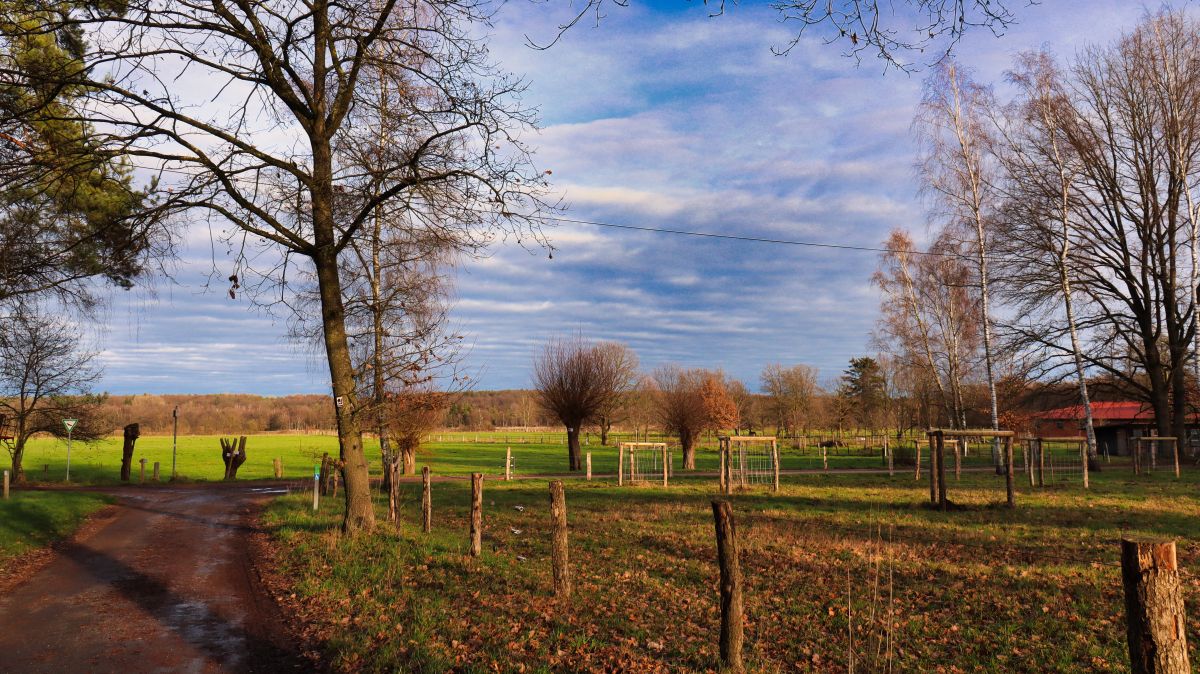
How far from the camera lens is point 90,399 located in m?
28.5

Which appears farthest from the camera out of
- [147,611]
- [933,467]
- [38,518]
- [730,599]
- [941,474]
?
[933,467]

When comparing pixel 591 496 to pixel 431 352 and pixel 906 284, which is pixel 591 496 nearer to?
pixel 431 352

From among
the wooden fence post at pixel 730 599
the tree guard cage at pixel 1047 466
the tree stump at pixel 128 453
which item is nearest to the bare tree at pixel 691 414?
the tree guard cage at pixel 1047 466

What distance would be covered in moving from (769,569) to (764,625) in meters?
2.95

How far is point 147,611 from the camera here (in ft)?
27.7

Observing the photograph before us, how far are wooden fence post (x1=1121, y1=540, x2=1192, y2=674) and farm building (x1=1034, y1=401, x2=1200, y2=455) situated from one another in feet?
106

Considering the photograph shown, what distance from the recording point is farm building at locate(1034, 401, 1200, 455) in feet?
121

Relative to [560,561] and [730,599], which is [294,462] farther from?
[730,599]

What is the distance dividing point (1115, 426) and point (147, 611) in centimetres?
5975

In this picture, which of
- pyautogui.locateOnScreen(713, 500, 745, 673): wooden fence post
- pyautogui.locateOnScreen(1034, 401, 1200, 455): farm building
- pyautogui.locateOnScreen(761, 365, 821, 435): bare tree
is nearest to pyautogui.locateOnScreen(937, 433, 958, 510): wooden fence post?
pyautogui.locateOnScreen(713, 500, 745, 673): wooden fence post

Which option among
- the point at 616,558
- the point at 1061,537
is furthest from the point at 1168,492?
the point at 616,558

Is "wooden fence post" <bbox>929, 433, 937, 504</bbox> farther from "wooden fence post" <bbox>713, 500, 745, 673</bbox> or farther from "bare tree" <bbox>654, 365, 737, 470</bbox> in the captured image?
"bare tree" <bbox>654, 365, 737, 470</bbox>

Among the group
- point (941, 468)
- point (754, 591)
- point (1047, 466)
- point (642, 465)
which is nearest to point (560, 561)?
point (754, 591)

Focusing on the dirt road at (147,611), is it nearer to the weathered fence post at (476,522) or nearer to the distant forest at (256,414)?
the weathered fence post at (476,522)
